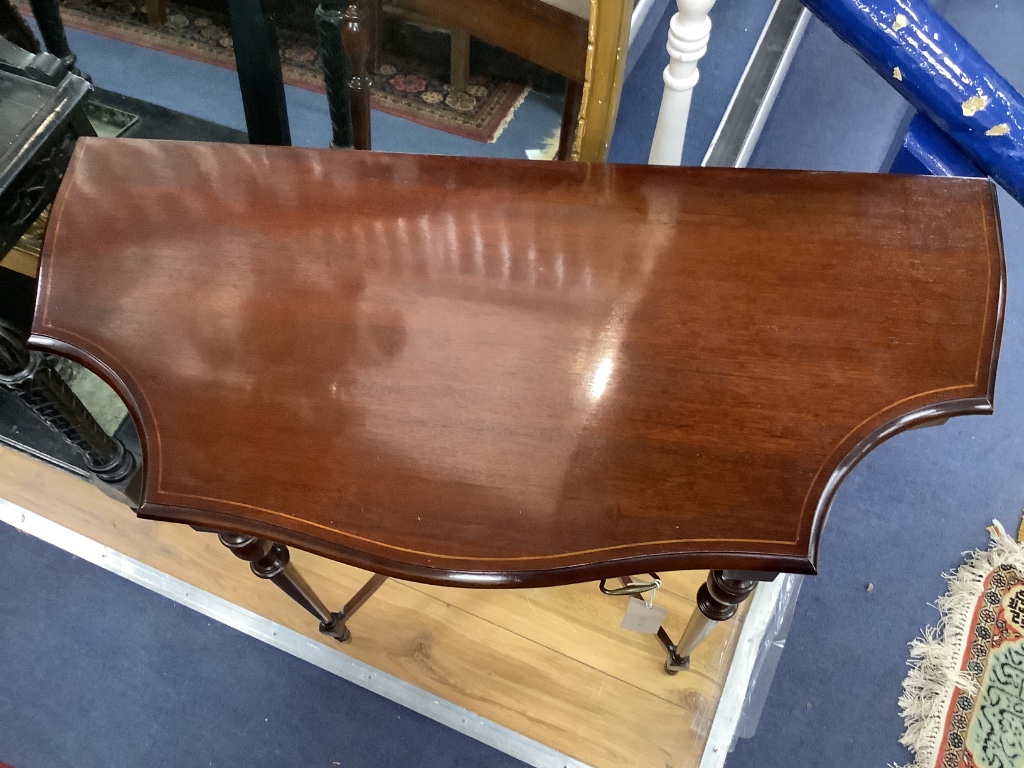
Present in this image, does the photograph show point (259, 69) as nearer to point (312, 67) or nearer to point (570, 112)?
point (312, 67)

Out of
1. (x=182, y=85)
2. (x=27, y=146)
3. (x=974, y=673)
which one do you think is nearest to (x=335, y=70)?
(x=27, y=146)

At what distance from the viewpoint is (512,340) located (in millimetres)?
603

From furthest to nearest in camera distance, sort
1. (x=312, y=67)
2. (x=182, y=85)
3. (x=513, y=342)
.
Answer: (x=182, y=85) → (x=312, y=67) → (x=513, y=342)

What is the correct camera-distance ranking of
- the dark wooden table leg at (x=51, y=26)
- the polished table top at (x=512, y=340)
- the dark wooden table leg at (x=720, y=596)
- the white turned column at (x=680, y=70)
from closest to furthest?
1. the polished table top at (x=512, y=340)
2. the dark wooden table leg at (x=720, y=596)
3. the white turned column at (x=680, y=70)
4. the dark wooden table leg at (x=51, y=26)

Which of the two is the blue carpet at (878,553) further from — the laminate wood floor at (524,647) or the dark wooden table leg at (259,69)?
the dark wooden table leg at (259,69)

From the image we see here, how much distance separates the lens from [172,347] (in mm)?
600

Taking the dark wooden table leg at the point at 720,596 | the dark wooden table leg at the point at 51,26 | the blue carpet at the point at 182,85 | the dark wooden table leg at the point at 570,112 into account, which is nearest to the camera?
the dark wooden table leg at the point at 720,596

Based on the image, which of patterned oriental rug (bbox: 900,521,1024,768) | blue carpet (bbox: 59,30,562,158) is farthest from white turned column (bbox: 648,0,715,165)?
patterned oriental rug (bbox: 900,521,1024,768)

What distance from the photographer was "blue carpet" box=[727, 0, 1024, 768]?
1.06 m


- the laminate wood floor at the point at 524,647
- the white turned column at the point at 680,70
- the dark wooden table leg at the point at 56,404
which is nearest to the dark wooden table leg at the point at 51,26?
the dark wooden table leg at the point at 56,404

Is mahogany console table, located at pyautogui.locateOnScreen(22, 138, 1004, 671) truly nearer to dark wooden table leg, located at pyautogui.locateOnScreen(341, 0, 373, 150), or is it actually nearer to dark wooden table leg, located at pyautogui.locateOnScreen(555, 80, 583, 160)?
dark wooden table leg, located at pyautogui.locateOnScreen(555, 80, 583, 160)

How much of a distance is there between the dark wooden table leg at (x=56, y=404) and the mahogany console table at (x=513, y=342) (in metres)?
0.20

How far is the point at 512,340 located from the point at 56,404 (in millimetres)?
619

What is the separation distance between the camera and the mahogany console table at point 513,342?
0.53 metres
